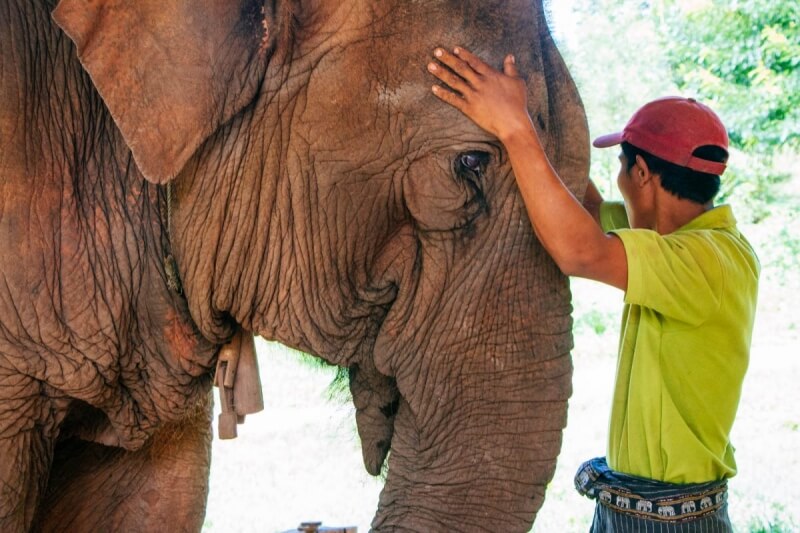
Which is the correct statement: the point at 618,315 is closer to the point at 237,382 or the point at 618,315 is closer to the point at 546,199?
the point at 237,382

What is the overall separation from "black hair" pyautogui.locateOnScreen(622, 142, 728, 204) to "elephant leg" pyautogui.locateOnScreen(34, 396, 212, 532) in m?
1.61

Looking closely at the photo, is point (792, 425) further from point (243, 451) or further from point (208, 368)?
point (208, 368)

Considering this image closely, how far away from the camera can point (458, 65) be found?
2.54 metres

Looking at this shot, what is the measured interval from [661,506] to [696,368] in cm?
37

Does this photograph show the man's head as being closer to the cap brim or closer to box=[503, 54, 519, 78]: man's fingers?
the cap brim

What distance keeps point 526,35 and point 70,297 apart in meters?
1.29

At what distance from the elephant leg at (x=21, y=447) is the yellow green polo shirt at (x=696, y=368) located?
60.3 inches

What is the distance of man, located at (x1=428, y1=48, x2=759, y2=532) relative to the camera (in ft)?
8.95

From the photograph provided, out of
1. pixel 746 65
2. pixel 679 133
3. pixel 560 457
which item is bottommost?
pixel 679 133

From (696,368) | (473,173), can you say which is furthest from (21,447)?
(696,368)

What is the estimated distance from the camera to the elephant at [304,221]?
257cm

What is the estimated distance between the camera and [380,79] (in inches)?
102

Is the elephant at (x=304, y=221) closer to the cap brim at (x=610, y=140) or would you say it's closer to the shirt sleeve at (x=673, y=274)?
the shirt sleeve at (x=673, y=274)

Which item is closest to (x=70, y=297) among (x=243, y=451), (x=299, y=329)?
(x=299, y=329)
